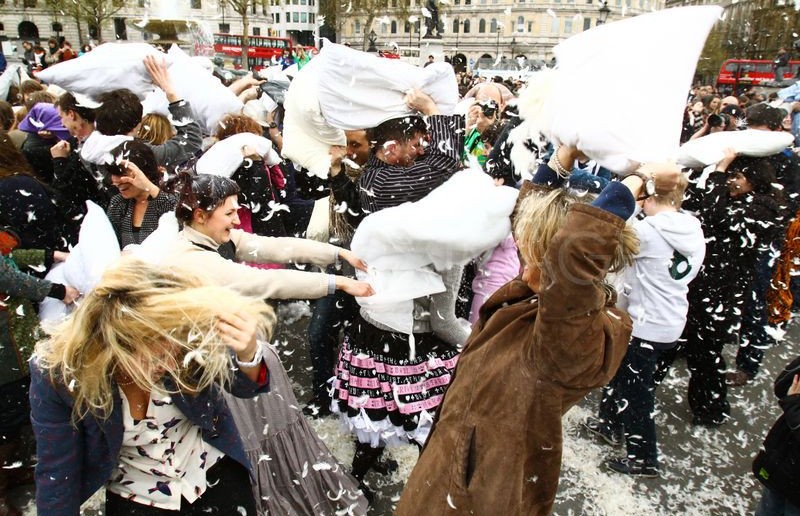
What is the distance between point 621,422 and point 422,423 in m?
1.76

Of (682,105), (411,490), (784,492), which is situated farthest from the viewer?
(784,492)

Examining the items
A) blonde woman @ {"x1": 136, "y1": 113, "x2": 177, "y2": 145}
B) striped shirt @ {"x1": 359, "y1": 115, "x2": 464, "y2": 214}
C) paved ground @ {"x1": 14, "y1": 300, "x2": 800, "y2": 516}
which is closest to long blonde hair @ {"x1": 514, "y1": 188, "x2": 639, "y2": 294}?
striped shirt @ {"x1": 359, "y1": 115, "x2": 464, "y2": 214}

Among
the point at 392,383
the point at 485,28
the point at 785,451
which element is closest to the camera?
the point at 785,451

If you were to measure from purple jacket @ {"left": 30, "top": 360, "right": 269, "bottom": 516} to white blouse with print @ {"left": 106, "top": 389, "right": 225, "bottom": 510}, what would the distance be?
0.05 m

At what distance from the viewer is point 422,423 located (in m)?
2.65

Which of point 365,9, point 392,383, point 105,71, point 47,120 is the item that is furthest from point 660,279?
point 365,9

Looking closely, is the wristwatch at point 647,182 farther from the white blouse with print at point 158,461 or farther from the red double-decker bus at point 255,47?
the red double-decker bus at point 255,47

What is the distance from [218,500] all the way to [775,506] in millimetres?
2378

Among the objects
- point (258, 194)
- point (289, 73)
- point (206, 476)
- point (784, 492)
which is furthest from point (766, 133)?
point (289, 73)

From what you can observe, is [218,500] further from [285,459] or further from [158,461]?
[285,459]

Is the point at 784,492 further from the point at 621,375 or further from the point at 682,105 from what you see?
the point at 682,105

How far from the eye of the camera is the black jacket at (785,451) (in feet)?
6.95

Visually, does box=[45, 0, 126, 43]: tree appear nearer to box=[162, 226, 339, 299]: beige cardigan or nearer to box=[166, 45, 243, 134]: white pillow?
box=[166, 45, 243, 134]: white pillow

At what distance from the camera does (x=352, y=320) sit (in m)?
3.03
